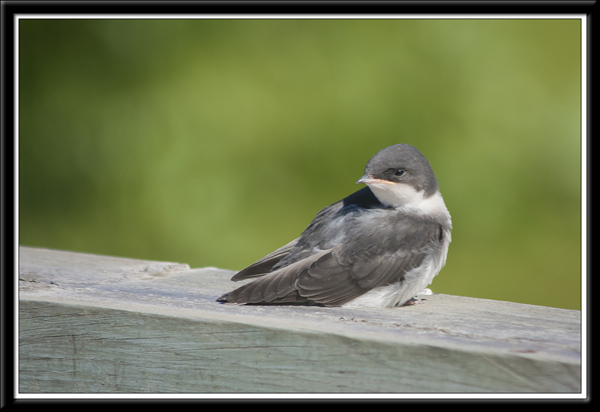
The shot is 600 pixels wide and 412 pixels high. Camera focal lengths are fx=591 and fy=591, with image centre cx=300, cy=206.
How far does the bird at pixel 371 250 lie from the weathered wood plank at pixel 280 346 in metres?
0.11

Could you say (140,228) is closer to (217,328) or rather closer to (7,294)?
(7,294)

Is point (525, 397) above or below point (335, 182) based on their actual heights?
below

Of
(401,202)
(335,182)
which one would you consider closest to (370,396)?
(401,202)

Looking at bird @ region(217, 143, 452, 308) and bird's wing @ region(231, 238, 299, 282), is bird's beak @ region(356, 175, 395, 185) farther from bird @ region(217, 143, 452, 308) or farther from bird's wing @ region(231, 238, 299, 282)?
bird's wing @ region(231, 238, 299, 282)

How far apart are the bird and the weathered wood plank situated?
0.11 meters

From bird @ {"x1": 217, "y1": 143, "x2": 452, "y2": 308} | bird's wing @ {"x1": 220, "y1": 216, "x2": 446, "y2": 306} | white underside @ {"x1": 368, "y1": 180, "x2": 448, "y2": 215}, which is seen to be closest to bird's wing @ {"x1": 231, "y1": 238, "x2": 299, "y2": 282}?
bird @ {"x1": 217, "y1": 143, "x2": 452, "y2": 308}

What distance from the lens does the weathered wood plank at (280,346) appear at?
175 cm

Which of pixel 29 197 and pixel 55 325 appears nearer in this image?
pixel 55 325

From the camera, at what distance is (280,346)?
6.32 ft

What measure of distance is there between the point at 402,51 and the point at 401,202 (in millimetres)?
2384

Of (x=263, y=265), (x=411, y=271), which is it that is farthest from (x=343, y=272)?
(x=263, y=265)

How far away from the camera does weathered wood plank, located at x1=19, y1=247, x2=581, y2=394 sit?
1749 millimetres

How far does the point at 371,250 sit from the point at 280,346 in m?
0.76

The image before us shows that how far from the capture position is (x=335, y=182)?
4723 mm
